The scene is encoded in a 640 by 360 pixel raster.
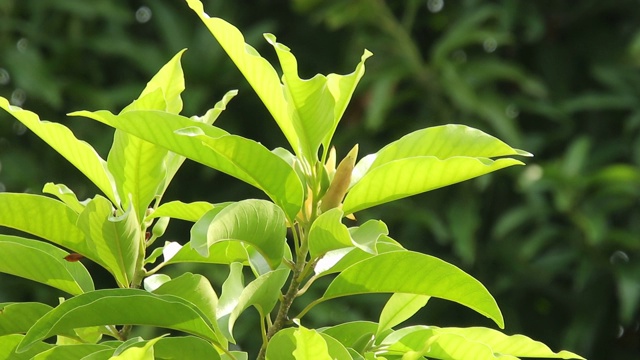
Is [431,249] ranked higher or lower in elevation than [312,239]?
lower

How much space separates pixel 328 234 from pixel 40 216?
0.20 meters

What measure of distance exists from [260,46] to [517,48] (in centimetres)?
75

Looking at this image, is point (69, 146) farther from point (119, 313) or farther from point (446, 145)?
point (446, 145)

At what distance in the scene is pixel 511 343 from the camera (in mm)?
711

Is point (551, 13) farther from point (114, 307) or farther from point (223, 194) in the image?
point (114, 307)

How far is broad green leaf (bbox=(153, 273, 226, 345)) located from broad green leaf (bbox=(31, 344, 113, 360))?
0.21 ft

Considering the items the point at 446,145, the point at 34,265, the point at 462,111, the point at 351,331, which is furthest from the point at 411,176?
the point at 462,111

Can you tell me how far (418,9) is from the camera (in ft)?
10.1

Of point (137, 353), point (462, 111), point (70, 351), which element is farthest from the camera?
point (462, 111)

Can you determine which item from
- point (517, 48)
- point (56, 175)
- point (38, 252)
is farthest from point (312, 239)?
point (517, 48)

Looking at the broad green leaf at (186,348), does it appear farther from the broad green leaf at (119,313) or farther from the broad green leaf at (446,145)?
the broad green leaf at (446,145)

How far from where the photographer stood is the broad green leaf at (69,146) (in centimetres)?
66

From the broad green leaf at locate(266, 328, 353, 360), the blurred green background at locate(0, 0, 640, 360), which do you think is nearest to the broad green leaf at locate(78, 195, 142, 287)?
the broad green leaf at locate(266, 328, 353, 360)

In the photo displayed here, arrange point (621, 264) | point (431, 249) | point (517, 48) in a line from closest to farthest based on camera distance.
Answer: point (621, 264), point (431, 249), point (517, 48)
